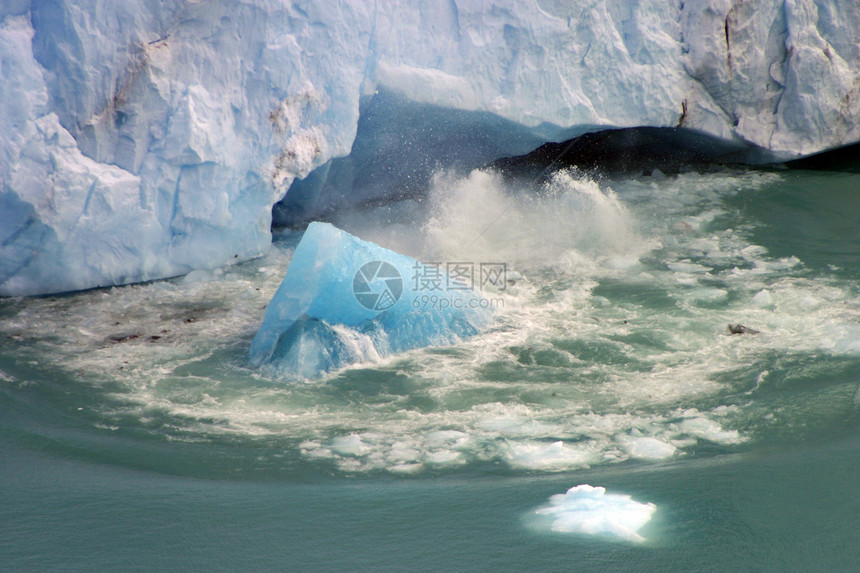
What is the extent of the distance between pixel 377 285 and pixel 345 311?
9.0 inches

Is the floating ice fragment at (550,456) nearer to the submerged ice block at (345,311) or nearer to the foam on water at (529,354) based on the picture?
the foam on water at (529,354)

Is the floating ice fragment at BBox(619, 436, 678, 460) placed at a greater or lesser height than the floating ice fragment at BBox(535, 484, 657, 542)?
greater

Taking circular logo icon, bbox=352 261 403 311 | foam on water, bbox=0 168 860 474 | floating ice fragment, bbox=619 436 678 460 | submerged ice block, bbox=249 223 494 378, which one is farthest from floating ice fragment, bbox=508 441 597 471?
circular logo icon, bbox=352 261 403 311

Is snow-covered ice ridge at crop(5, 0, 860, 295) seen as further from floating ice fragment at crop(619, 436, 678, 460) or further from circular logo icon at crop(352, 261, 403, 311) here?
floating ice fragment at crop(619, 436, 678, 460)

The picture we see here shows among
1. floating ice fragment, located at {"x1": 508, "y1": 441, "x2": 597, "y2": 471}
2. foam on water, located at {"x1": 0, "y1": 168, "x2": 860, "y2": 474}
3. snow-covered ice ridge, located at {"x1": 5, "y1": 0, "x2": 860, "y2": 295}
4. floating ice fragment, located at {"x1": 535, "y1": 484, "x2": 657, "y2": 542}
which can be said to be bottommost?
floating ice fragment, located at {"x1": 535, "y1": 484, "x2": 657, "y2": 542}

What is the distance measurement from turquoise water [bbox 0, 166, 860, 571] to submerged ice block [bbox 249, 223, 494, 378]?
0.38 ft

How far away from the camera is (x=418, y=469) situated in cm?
307

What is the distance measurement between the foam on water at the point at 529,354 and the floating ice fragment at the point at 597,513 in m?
0.30

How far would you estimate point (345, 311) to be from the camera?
4.14 m

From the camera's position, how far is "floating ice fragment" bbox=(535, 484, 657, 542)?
8.42ft

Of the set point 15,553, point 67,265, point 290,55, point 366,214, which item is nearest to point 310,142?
point 290,55

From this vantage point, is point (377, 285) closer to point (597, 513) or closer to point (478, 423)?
point (478, 423)

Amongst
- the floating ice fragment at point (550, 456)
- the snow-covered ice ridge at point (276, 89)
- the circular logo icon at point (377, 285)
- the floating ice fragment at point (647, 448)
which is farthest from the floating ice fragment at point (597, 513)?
the snow-covered ice ridge at point (276, 89)

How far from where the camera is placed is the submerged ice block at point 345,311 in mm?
4020
